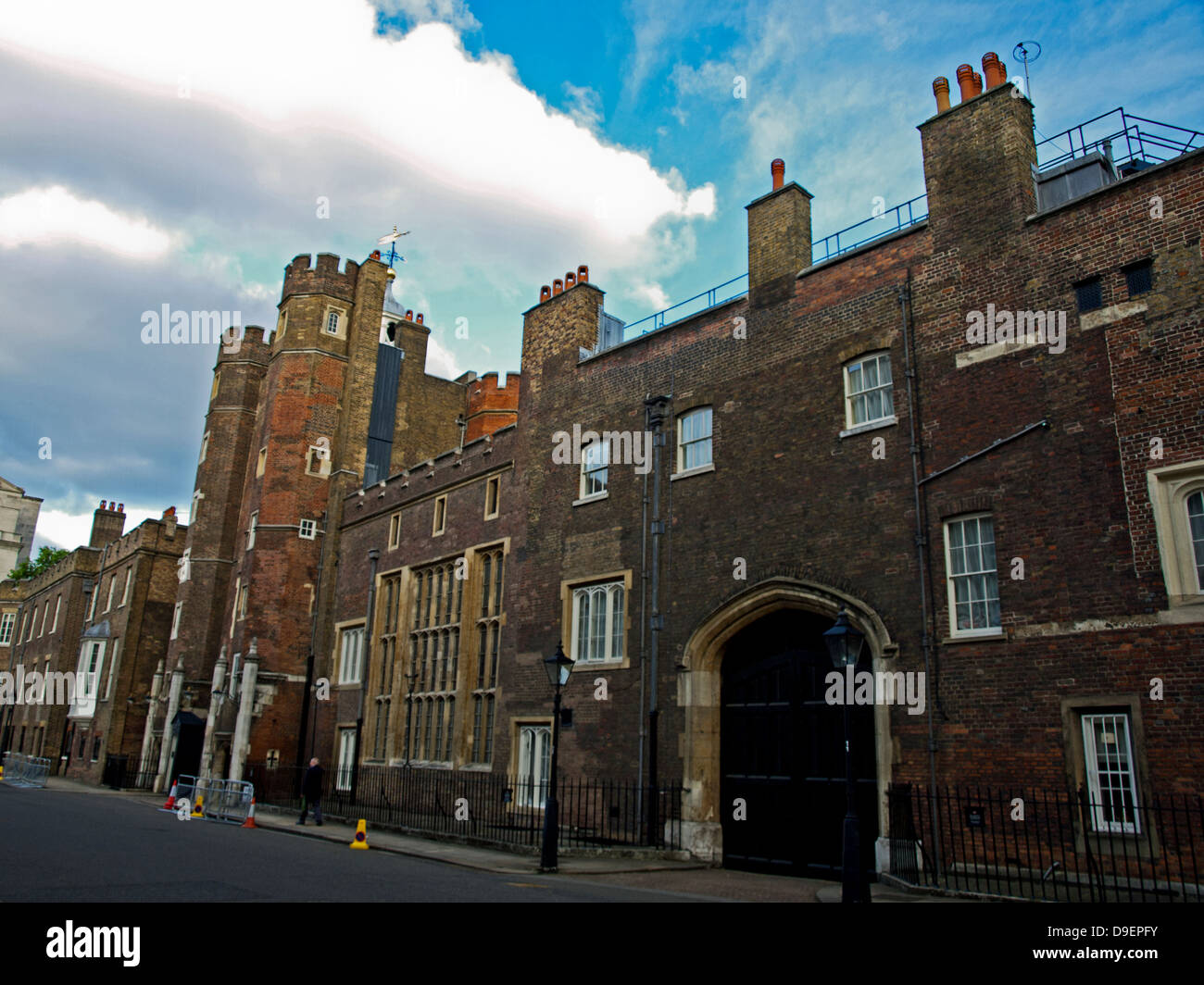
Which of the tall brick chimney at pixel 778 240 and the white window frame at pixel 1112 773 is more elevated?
the tall brick chimney at pixel 778 240

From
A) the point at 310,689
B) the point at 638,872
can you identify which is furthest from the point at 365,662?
the point at 638,872

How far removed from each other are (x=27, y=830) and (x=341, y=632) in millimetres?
17479

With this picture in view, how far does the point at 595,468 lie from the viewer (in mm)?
21969

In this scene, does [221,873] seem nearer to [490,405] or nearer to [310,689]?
[310,689]

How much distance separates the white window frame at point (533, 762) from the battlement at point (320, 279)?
2213 cm

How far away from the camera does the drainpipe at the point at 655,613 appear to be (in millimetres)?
18062

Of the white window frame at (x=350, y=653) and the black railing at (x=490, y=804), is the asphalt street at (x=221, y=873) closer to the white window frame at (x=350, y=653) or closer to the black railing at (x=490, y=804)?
the black railing at (x=490, y=804)

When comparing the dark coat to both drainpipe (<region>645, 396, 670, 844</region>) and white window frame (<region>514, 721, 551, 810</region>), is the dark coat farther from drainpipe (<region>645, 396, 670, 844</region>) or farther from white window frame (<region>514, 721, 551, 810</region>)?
drainpipe (<region>645, 396, 670, 844</region>)

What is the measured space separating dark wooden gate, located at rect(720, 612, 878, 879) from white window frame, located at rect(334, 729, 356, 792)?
16148 millimetres

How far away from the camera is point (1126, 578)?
12469 millimetres

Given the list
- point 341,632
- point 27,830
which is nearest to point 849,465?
point 27,830

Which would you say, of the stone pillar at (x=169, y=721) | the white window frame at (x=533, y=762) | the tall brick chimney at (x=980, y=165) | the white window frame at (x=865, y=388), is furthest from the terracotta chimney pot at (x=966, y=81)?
the stone pillar at (x=169, y=721)

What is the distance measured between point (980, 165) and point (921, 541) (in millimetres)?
6630
